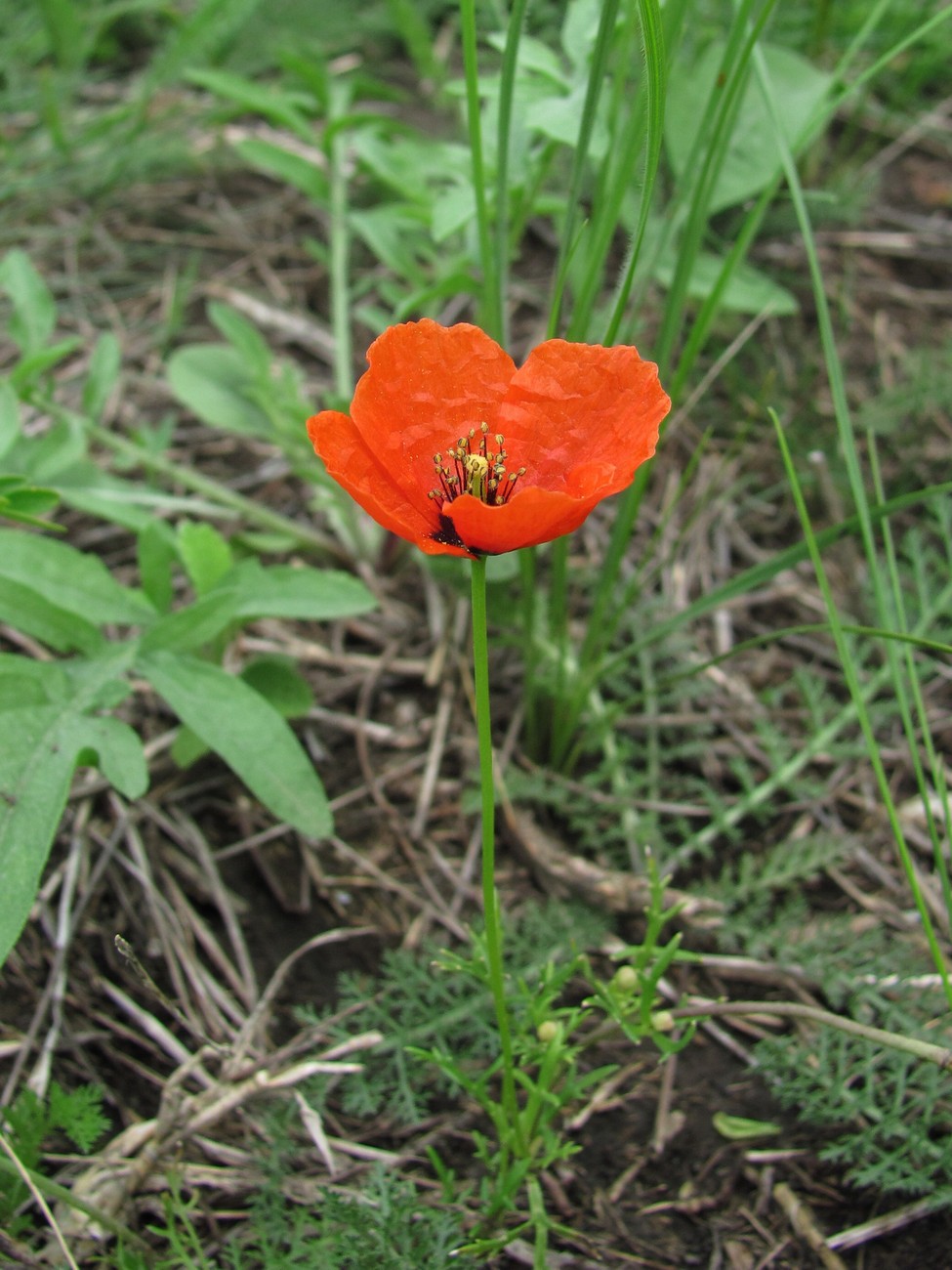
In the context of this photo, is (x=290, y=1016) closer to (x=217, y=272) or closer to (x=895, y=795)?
(x=895, y=795)

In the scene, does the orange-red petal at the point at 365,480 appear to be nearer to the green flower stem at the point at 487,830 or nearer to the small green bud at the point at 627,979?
the green flower stem at the point at 487,830

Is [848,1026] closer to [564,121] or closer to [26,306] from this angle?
[564,121]

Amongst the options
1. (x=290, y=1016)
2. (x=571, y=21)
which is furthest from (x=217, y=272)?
(x=290, y=1016)

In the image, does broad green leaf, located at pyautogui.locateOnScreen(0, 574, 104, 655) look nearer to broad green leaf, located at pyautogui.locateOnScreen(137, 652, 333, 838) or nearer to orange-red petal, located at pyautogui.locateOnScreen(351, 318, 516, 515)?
broad green leaf, located at pyautogui.locateOnScreen(137, 652, 333, 838)

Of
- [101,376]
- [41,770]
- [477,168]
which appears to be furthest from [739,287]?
[41,770]

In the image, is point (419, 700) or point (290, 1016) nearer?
point (290, 1016)

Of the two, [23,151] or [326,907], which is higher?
[23,151]

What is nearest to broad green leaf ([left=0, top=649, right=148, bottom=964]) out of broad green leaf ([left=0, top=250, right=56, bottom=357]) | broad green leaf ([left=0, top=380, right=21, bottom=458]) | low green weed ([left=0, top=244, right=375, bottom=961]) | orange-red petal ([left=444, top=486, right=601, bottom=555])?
low green weed ([left=0, top=244, right=375, bottom=961])
